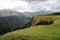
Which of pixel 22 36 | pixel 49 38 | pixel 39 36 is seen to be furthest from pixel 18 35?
pixel 49 38

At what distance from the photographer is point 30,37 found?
33531 millimetres

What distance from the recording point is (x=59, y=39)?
31.5 meters

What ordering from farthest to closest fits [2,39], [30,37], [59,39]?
[2,39]
[30,37]
[59,39]

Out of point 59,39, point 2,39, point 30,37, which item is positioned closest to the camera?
point 59,39

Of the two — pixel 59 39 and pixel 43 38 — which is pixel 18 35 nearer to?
pixel 43 38

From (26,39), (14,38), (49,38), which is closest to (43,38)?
(49,38)

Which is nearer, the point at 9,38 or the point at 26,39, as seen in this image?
the point at 26,39

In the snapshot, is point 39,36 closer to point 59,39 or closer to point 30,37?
point 30,37

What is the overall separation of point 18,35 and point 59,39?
834 cm

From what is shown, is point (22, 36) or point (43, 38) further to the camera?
point (22, 36)

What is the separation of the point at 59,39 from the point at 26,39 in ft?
19.0

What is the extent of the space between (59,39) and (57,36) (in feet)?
5.96

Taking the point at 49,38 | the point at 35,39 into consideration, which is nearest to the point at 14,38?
the point at 35,39

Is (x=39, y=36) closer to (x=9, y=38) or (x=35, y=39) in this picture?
(x=35, y=39)
